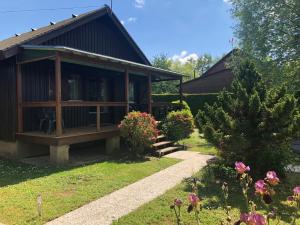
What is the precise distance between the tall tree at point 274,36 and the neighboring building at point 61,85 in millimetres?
5430

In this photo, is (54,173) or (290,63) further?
(290,63)

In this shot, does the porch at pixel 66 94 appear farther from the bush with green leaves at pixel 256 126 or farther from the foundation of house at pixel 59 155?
the bush with green leaves at pixel 256 126

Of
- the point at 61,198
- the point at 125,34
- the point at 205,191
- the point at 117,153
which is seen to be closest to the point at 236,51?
the point at 125,34

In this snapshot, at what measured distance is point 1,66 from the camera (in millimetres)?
10781

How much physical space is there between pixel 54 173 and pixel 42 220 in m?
3.29

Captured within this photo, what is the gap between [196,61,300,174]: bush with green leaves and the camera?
691cm

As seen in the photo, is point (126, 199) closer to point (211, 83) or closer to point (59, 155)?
point (59, 155)

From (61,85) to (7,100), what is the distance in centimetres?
237

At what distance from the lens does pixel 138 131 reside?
409 inches

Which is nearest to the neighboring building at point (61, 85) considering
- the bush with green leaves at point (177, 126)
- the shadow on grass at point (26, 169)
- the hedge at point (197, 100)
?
the shadow on grass at point (26, 169)

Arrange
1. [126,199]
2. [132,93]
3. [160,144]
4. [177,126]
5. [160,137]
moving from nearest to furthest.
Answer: [126,199]
[160,144]
[160,137]
[177,126]
[132,93]

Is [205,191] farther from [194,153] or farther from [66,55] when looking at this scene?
[66,55]

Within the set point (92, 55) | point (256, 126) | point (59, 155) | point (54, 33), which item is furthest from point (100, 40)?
point (256, 126)

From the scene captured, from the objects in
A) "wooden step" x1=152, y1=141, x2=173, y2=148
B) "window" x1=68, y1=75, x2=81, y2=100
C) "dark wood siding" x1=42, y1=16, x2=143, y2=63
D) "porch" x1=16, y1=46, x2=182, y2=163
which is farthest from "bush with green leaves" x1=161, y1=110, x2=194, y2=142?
"dark wood siding" x1=42, y1=16, x2=143, y2=63
